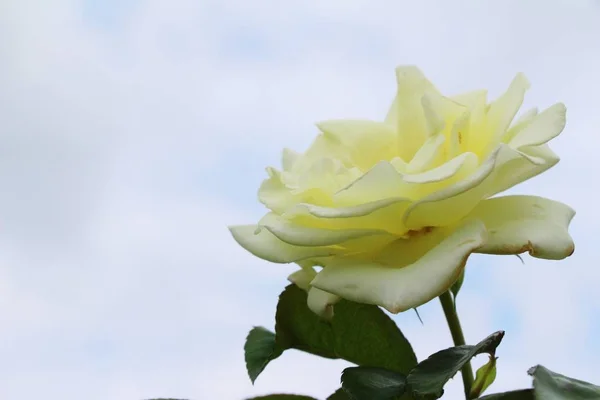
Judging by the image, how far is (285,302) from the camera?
0.54 meters

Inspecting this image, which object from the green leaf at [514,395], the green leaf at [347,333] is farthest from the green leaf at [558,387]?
the green leaf at [347,333]

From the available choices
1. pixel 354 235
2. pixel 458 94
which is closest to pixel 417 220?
pixel 354 235

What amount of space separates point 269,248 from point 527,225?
6.1 inches

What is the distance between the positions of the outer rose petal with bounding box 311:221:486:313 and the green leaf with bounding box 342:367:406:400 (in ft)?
0.19

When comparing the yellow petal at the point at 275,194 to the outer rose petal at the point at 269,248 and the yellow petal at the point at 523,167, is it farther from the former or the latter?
the yellow petal at the point at 523,167

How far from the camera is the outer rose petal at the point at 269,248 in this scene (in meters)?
0.45

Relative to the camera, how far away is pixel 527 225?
423 mm

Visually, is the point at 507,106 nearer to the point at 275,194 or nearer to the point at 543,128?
the point at 543,128

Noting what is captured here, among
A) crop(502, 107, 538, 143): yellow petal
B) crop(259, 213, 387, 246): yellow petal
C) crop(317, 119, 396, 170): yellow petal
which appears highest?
crop(317, 119, 396, 170): yellow petal

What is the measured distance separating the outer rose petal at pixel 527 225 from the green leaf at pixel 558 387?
0.07 metres

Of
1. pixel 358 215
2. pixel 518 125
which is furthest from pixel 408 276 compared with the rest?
pixel 518 125

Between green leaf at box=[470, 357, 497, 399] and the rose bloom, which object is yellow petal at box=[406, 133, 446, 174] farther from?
green leaf at box=[470, 357, 497, 399]

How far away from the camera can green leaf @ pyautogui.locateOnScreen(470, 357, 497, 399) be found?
46 centimetres

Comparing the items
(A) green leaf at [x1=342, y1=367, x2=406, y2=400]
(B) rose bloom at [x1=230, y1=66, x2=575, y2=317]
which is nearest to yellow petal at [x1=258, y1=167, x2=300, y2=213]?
(B) rose bloom at [x1=230, y1=66, x2=575, y2=317]
